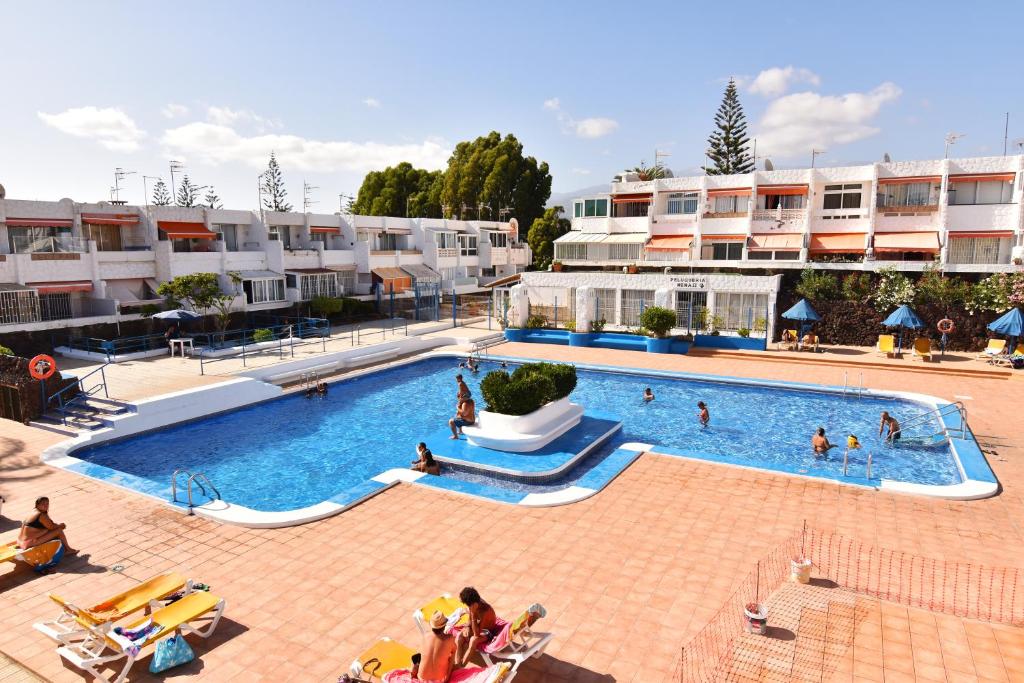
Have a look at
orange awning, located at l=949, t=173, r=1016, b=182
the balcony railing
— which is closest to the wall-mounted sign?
orange awning, located at l=949, t=173, r=1016, b=182

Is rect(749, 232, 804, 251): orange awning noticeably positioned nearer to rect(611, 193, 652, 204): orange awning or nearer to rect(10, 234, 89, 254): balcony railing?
rect(611, 193, 652, 204): orange awning

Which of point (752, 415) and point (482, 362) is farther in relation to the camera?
point (482, 362)

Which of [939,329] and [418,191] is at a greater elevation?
[418,191]

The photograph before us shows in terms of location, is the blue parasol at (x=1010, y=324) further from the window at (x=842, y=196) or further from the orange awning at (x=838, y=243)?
the window at (x=842, y=196)

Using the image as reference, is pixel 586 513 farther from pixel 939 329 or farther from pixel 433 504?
pixel 939 329

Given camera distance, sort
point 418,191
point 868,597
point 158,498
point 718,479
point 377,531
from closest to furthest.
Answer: point 868,597
point 377,531
point 158,498
point 718,479
point 418,191

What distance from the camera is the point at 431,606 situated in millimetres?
7918

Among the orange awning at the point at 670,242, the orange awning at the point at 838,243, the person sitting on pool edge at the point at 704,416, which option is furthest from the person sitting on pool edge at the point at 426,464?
the orange awning at the point at 670,242

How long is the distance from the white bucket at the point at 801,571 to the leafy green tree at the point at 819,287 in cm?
Answer: 2514

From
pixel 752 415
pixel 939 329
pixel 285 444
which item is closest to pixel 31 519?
pixel 285 444

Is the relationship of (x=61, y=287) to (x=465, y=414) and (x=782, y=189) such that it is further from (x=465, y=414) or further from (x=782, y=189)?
(x=782, y=189)

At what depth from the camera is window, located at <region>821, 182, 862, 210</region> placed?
35.0 meters

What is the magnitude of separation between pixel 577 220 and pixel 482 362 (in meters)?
19.7

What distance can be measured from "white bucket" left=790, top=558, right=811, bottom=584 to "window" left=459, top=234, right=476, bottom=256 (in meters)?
45.3
